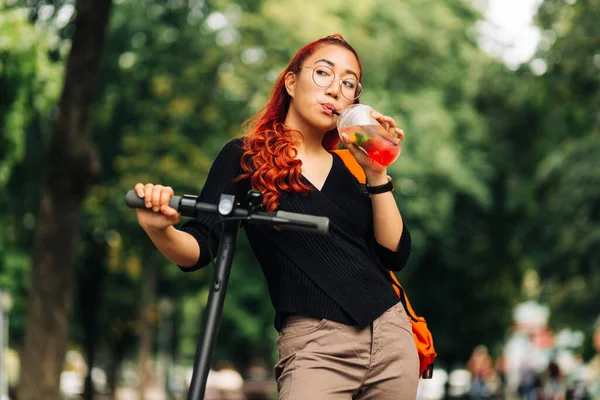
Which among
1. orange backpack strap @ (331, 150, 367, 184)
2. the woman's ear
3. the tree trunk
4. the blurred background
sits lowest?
orange backpack strap @ (331, 150, 367, 184)

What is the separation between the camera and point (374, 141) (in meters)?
2.92

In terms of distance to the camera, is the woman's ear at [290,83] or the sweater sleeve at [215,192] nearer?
the sweater sleeve at [215,192]

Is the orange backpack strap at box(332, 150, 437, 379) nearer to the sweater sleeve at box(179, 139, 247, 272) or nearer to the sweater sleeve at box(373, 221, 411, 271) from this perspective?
the sweater sleeve at box(373, 221, 411, 271)

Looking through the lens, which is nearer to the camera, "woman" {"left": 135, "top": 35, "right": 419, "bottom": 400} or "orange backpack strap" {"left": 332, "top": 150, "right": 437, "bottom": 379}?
"woman" {"left": 135, "top": 35, "right": 419, "bottom": 400}

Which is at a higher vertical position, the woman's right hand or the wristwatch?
the wristwatch

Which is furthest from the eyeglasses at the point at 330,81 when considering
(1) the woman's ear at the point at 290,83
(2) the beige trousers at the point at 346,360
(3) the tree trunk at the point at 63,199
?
(3) the tree trunk at the point at 63,199

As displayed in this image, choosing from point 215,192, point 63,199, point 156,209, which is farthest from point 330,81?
point 63,199

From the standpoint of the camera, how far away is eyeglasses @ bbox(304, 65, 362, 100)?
10.6 feet

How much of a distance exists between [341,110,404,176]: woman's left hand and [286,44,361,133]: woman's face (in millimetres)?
238

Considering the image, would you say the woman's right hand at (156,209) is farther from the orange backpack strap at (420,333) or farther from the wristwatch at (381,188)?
the orange backpack strap at (420,333)

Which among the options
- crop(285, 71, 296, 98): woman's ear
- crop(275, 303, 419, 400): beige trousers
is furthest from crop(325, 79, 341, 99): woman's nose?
crop(275, 303, 419, 400): beige trousers

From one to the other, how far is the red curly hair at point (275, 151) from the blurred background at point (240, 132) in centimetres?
981

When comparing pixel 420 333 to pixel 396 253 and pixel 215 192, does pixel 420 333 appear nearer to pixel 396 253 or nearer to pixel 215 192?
pixel 396 253

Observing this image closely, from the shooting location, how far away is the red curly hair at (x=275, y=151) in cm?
310
